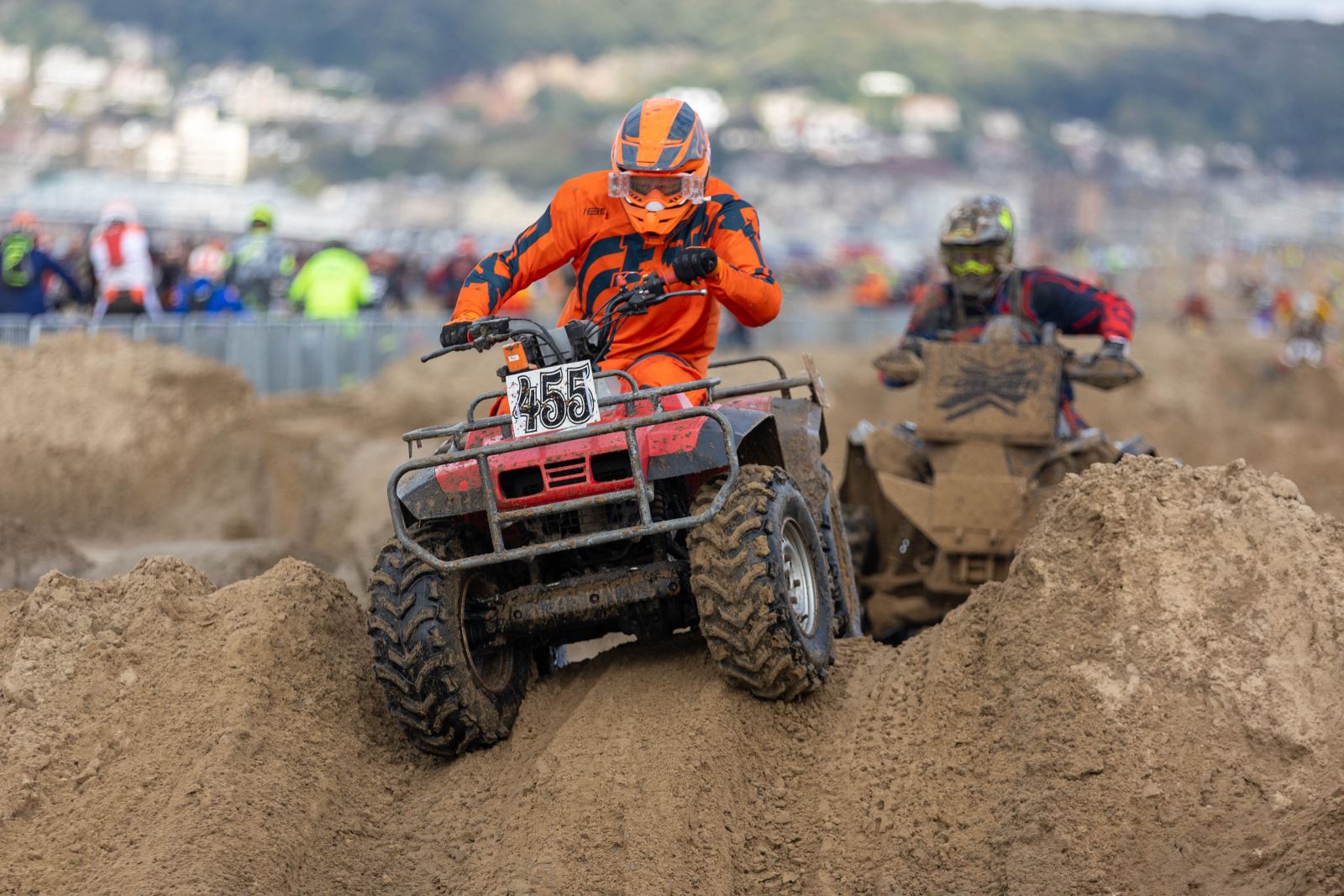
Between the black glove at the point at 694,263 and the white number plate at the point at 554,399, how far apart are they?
576 millimetres

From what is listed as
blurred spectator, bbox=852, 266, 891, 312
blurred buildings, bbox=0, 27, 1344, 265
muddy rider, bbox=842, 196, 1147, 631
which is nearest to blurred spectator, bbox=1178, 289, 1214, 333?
blurred spectator, bbox=852, 266, 891, 312

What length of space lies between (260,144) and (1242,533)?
139362 mm

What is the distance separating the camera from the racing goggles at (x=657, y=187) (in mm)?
7055

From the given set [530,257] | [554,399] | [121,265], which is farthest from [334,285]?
[554,399]

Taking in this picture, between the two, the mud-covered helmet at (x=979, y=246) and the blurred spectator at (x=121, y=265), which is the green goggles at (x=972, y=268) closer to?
the mud-covered helmet at (x=979, y=246)

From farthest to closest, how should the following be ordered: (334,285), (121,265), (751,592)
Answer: (334,285) < (121,265) < (751,592)

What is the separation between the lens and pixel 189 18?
163 metres

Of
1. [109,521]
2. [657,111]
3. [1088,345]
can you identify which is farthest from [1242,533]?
[1088,345]

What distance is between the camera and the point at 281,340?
1753 cm

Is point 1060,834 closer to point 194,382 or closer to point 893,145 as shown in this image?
point 194,382

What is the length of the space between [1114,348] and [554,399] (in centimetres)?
455

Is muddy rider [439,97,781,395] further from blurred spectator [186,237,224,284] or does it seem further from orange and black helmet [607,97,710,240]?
blurred spectator [186,237,224,284]

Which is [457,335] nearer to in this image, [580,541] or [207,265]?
[580,541]

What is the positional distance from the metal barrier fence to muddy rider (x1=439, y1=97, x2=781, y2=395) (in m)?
8.27
